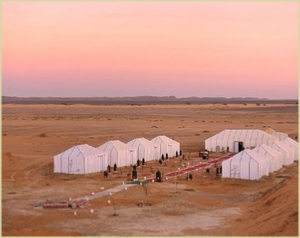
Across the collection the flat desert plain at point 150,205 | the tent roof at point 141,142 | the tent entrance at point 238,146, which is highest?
the tent roof at point 141,142

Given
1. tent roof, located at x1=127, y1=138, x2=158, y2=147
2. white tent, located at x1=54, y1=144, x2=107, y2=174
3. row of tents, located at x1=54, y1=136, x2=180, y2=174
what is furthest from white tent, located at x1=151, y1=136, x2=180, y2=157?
white tent, located at x1=54, y1=144, x2=107, y2=174

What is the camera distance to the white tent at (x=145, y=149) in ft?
169

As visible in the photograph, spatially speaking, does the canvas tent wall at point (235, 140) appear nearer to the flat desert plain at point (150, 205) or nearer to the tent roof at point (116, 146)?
the flat desert plain at point (150, 205)

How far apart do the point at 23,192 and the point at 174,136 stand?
45.1 m

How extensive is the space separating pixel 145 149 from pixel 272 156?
544 inches

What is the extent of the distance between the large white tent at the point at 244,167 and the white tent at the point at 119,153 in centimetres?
1094

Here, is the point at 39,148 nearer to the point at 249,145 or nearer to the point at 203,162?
the point at 203,162

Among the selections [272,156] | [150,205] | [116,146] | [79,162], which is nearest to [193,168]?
[272,156]

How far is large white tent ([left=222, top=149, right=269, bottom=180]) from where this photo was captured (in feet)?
131

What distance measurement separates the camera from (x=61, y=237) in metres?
23.4

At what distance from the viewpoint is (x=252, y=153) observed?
4147cm

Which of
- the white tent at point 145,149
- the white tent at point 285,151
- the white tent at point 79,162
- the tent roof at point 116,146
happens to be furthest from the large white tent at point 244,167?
the white tent at point 145,149

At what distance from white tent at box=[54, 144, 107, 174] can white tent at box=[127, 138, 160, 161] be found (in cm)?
826

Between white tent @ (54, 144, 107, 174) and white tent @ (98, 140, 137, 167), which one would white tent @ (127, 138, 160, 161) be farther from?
white tent @ (54, 144, 107, 174)
